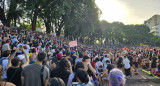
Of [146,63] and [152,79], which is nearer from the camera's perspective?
[152,79]

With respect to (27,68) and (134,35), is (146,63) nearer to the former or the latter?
(27,68)

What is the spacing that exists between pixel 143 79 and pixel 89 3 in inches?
1116

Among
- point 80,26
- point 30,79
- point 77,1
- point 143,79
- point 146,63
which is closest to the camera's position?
point 30,79

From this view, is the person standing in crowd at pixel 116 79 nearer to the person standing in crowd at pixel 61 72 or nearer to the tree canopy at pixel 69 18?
the person standing in crowd at pixel 61 72

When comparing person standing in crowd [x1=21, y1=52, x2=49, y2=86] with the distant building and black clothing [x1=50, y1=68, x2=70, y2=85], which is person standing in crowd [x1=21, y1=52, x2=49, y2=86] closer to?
black clothing [x1=50, y1=68, x2=70, y2=85]

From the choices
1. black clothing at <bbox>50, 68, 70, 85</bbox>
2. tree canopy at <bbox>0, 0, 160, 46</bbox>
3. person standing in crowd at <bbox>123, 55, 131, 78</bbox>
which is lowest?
person standing in crowd at <bbox>123, 55, 131, 78</bbox>

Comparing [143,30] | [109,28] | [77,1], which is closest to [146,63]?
[77,1]

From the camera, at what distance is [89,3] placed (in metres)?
35.0

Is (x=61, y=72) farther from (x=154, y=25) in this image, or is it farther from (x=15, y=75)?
(x=154, y=25)

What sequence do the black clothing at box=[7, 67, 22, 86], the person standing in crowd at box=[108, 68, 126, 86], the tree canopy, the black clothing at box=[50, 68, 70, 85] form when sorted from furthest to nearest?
the tree canopy
the black clothing at box=[50, 68, 70, 85]
the black clothing at box=[7, 67, 22, 86]
the person standing in crowd at box=[108, 68, 126, 86]

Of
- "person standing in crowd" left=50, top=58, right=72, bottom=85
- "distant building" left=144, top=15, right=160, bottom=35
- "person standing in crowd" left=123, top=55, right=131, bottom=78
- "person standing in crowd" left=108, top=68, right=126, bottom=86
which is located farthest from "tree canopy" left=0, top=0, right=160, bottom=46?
"distant building" left=144, top=15, right=160, bottom=35

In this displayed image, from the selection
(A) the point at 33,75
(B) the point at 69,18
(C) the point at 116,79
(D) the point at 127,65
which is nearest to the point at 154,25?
(B) the point at 69,18

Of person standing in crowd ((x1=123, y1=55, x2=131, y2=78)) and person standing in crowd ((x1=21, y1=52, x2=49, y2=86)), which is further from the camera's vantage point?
person standing in crowd ((x1=123, y1=55, x2=131, y2=78))

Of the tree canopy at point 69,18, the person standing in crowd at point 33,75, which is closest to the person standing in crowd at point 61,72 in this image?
the person standing in crowd at point 33,75
